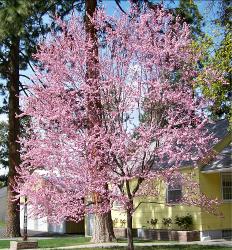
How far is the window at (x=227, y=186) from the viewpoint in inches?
810

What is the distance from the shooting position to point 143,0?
19.3 metres

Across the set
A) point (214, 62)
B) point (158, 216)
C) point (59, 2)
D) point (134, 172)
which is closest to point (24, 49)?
point (59, 2)

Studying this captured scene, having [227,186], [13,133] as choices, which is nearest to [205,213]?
[227,186]

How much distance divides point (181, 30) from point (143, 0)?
570cm

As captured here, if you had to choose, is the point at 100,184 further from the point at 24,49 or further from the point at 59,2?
the point at 24,49

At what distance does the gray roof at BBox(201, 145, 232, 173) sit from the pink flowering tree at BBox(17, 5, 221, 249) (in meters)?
5.20

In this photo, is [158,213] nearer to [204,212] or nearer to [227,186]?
[204,212]

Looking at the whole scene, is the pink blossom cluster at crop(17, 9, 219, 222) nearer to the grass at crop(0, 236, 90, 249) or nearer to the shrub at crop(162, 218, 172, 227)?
the grass at crop(0, 236, 90, 249)

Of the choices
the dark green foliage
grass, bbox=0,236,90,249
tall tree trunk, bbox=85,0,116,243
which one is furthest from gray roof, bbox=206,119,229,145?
grass, bbox=0,236,90,249

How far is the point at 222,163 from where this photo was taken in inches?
765

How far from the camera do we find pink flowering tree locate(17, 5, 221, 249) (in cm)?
1253

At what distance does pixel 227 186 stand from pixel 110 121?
31.2 feet

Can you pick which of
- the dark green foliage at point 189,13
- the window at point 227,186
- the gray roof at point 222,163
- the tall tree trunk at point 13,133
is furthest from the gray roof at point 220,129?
the tall tree trunk at point 13,133

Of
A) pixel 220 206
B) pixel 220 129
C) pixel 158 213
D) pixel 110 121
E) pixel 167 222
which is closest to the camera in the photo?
pixel 110 121
